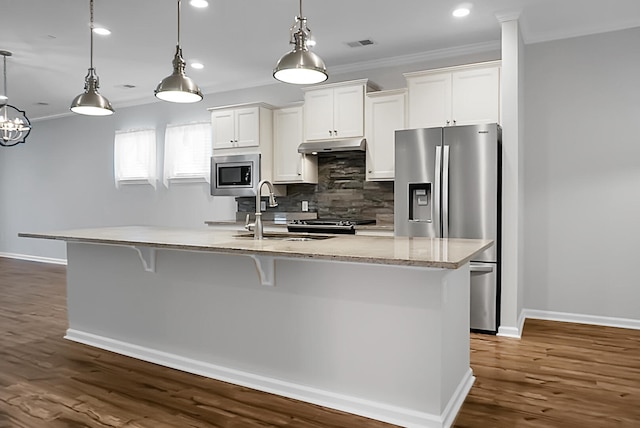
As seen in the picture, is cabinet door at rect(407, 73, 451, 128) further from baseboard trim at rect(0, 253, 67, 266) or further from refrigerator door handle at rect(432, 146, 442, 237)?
baseboard trim at rect(0, 253, 67, 266)

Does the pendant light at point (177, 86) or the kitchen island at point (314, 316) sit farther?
the pendant light at point (177, 86)

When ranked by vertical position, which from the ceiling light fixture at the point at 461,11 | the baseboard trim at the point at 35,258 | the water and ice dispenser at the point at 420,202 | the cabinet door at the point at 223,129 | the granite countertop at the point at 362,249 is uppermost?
the ceiling light fixture at the point at 461,11

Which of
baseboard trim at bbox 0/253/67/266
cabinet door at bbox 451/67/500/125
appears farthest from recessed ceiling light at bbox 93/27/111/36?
baseboard trim at bbox 0/253/67/266

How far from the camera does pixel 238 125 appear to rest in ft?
18.9

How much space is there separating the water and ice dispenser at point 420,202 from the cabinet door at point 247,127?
86.3 inches

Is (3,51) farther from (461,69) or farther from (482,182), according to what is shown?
(482,182)

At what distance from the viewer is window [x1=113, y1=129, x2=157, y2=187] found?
23.4 ft

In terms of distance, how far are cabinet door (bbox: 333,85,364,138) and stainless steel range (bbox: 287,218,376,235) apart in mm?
972

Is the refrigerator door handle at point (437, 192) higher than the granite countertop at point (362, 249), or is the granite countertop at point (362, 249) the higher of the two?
the refrigerator door handle at point (437, 192)

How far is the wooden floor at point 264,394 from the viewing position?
2439 millimetres

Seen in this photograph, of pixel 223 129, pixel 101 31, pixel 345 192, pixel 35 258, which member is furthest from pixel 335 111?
pixel 35 258

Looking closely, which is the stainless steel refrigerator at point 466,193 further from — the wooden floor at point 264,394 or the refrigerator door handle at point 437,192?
the wooden floor at point 264,394

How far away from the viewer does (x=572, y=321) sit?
14.4ft

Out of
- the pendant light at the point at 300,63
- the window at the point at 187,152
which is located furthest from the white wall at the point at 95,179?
the pendant light at the point at 300,63
